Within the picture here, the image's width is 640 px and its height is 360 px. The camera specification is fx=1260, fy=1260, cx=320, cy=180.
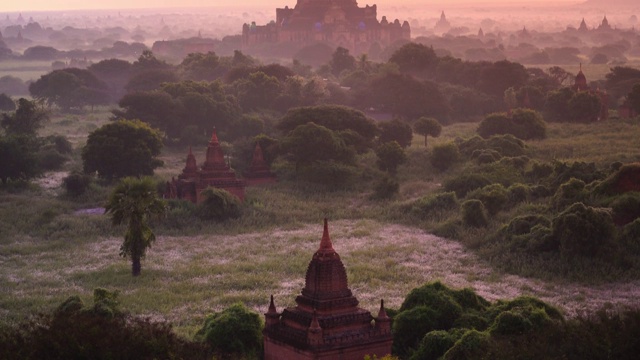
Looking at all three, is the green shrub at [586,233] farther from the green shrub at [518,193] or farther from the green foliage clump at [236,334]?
the green foliage clump at [236,334]

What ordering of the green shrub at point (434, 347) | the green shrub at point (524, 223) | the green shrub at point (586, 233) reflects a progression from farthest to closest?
the green shrub at point (524, 223) < the green shrub at point (586, 233) < the green shrub at point (434, 347)

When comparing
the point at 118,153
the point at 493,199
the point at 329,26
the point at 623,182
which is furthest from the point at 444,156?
the point at 329,26

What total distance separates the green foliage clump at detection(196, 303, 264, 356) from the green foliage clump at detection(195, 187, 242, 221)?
76.0 ft

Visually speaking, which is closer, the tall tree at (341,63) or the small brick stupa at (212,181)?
the small brick stupa at (212,181)

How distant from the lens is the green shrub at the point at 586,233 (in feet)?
169

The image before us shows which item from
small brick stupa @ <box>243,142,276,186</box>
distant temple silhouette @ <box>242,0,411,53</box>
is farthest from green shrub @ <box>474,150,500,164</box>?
distant temple silhouette @ <box>242,0,411,53</box>

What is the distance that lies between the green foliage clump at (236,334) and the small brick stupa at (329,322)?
2741 millimetres

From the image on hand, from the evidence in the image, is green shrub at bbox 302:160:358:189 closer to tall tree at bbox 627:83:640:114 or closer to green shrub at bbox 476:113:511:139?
green shrub at bbox 476:113:511:139

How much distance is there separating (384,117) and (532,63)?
69710 millimetres

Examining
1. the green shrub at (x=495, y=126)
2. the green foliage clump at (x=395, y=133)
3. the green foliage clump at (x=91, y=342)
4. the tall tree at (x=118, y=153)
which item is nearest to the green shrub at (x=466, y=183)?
the green foliage clump at (x=395, y=133)

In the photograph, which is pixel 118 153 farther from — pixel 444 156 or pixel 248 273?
pixel 248 273

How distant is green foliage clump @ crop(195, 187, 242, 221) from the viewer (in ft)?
205

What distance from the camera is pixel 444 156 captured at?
251 ft

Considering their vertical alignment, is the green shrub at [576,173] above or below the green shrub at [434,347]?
above
